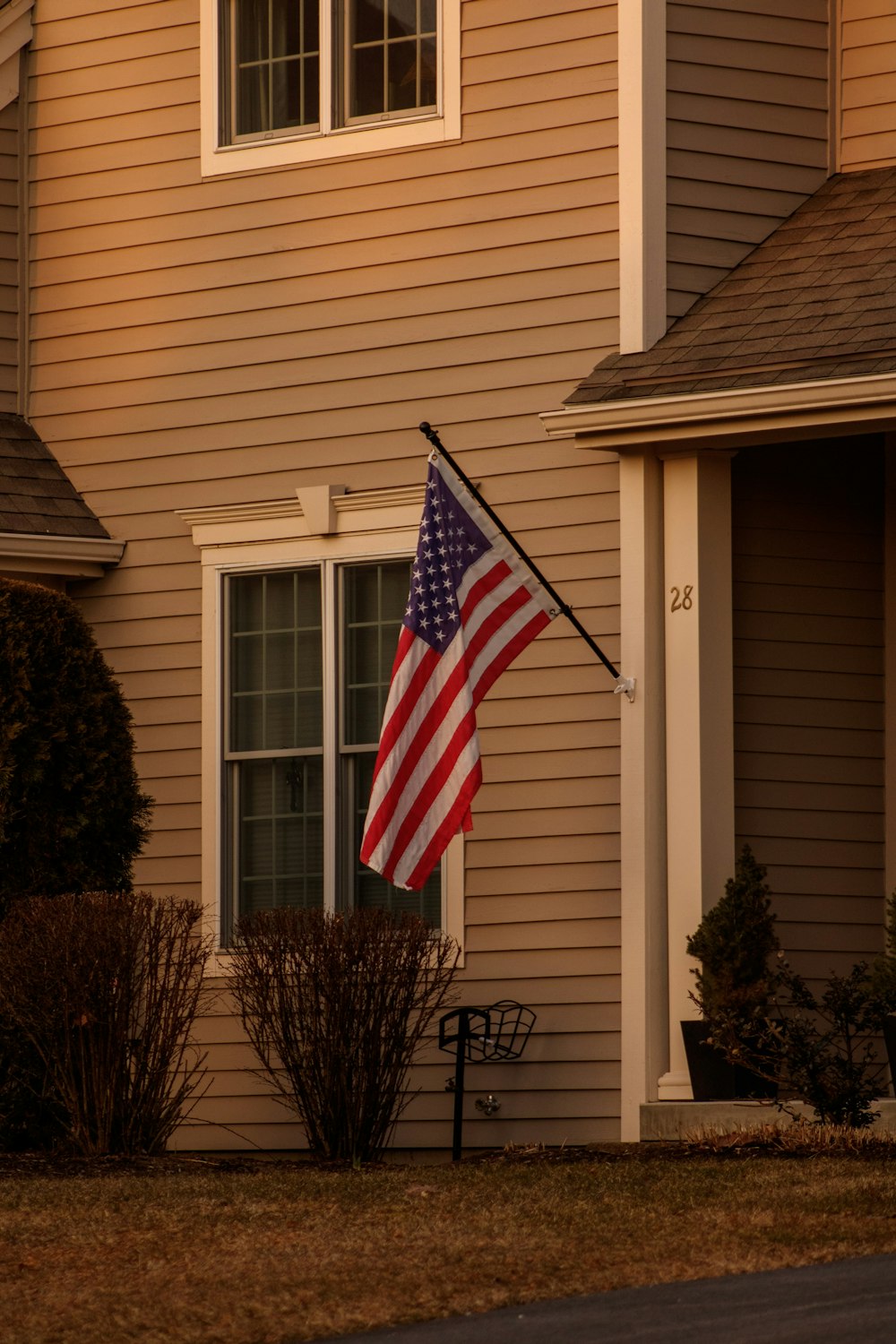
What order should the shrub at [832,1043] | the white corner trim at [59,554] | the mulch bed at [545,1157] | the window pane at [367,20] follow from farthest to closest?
the white corner trim at [59,554] → the window pane at [367,20] → the shrub at [832,1043] → the mulch bed at [545,1157]

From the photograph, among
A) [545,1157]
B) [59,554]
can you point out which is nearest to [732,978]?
[545,1157]

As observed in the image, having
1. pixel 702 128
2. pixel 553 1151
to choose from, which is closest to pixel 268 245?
pixel 702 128

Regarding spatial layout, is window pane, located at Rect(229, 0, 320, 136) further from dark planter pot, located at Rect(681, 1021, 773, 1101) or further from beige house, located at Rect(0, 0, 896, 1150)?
dark planter pot, located at Rect(681, 1021, 773, 1101)

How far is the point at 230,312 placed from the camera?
12.7m

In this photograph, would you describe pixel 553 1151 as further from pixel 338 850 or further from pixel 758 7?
pixel 758 7

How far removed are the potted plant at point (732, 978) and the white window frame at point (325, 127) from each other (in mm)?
4279

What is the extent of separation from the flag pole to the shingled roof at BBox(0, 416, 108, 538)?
2.47 meters

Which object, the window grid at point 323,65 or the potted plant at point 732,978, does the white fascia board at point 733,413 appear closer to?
the potted plant at point 732,978

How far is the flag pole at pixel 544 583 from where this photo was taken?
10.8 m

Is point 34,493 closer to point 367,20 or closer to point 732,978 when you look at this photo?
point 367,20

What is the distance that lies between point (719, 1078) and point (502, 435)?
11.2 ft

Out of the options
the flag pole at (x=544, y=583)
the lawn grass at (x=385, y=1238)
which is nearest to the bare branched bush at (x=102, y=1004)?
the lawn grass at (x=385, y=1238)

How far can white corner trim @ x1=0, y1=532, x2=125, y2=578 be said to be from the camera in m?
12.6

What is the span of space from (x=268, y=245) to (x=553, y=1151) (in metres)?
5.13
